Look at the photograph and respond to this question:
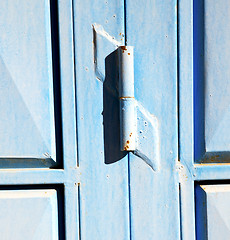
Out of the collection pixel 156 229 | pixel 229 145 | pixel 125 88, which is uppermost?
pixel 125 88

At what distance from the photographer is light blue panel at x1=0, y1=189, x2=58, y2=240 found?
73 centimetres

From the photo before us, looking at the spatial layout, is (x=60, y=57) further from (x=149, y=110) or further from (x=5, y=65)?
(x=149, y=110)

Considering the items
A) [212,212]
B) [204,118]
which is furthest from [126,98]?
[212,212]

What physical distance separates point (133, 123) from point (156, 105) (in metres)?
0.07

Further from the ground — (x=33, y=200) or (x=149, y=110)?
(x=149, y=110)

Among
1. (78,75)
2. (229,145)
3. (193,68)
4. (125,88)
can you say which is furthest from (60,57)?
(229,145)

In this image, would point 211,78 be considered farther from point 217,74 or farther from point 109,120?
point 109,120

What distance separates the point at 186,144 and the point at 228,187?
0.47 ft

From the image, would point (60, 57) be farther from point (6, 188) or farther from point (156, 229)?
point (156, 229)

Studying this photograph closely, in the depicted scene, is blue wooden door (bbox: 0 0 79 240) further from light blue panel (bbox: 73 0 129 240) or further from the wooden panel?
the wooden panel

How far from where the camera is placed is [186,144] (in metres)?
0.73

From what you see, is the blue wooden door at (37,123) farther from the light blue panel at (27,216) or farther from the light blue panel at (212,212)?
the light blue panel at (212,212)

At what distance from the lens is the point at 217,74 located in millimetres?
722

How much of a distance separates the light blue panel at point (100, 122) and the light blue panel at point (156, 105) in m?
0.03
